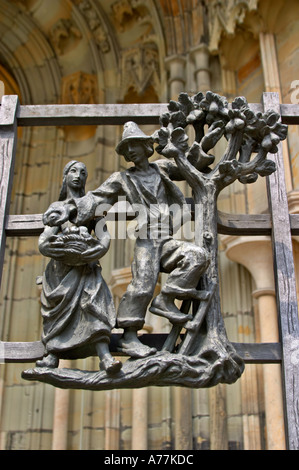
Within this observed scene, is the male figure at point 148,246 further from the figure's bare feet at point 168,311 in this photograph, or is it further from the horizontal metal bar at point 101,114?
the horizontal metal bar at point 101,114

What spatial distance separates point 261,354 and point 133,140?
4.69ft

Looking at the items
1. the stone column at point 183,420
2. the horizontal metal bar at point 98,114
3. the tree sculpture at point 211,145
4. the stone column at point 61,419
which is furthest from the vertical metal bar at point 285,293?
the stone column at point 61,419

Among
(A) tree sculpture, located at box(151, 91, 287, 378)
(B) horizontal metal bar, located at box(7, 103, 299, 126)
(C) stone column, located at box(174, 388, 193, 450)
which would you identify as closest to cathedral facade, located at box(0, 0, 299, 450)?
(C) stone column, located at box(174, 388, 193, 450)

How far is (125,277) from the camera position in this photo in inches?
257

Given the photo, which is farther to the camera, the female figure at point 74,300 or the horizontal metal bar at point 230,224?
the horizontal metal bar at point 230,224

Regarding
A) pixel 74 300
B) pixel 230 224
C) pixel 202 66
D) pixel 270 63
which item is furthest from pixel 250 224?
pixel 202 66

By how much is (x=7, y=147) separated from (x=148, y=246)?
1.28 meters

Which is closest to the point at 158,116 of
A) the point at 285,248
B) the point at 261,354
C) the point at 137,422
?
the point at 285,248

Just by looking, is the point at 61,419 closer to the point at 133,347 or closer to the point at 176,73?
the point at 133,347

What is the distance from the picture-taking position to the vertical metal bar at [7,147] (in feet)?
12.7

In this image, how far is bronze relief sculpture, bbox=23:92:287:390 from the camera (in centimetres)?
315

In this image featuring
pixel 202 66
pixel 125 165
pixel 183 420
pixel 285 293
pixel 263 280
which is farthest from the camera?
pixel 125 165

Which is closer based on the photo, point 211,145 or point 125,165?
point 211,145

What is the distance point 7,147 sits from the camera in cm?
407
